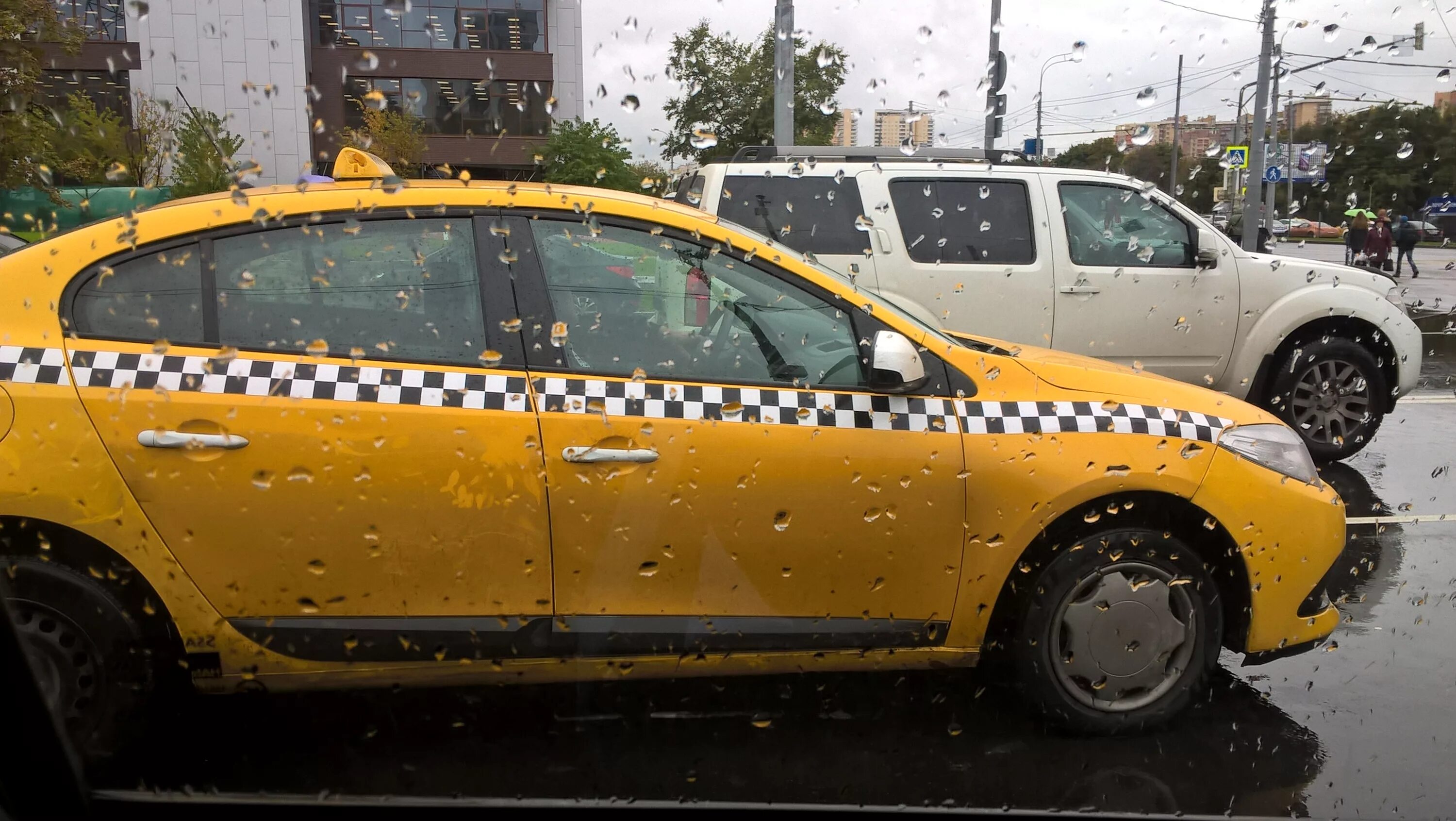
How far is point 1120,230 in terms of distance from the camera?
20.7 feet

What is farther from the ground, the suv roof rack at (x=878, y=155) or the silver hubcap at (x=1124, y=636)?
the suv roof rack at (x=878, y=155)

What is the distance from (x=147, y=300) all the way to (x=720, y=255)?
1433mm

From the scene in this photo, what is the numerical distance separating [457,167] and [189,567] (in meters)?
1.15

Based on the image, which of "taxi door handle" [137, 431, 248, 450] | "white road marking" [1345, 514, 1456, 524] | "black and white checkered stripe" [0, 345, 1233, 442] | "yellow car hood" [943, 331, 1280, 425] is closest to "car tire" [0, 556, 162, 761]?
"taxi door handle" [137, 431, 248, 450]

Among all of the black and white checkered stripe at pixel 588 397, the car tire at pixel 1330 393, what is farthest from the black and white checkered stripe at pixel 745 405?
the car tire at pixel 1330 393

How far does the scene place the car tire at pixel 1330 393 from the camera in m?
Result: 6.31

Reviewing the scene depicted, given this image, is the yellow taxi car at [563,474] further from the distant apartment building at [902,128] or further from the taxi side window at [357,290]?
the distant apartment building at [902,128]

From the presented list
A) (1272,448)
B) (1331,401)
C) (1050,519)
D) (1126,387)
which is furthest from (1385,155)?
(1331,401)

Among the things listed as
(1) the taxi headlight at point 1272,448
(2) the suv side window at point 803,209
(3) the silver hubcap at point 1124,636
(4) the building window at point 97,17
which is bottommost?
(3) the silver hubcap at point 1124,636

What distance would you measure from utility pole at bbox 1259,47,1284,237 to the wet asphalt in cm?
181

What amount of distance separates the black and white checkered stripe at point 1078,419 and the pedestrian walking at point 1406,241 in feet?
6.65

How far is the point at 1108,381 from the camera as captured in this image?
3.05 metres

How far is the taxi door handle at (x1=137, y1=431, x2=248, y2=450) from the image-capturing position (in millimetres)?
2422

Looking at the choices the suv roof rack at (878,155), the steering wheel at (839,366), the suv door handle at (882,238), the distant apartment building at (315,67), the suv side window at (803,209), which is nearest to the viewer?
the distant apartment building at (315,67)
